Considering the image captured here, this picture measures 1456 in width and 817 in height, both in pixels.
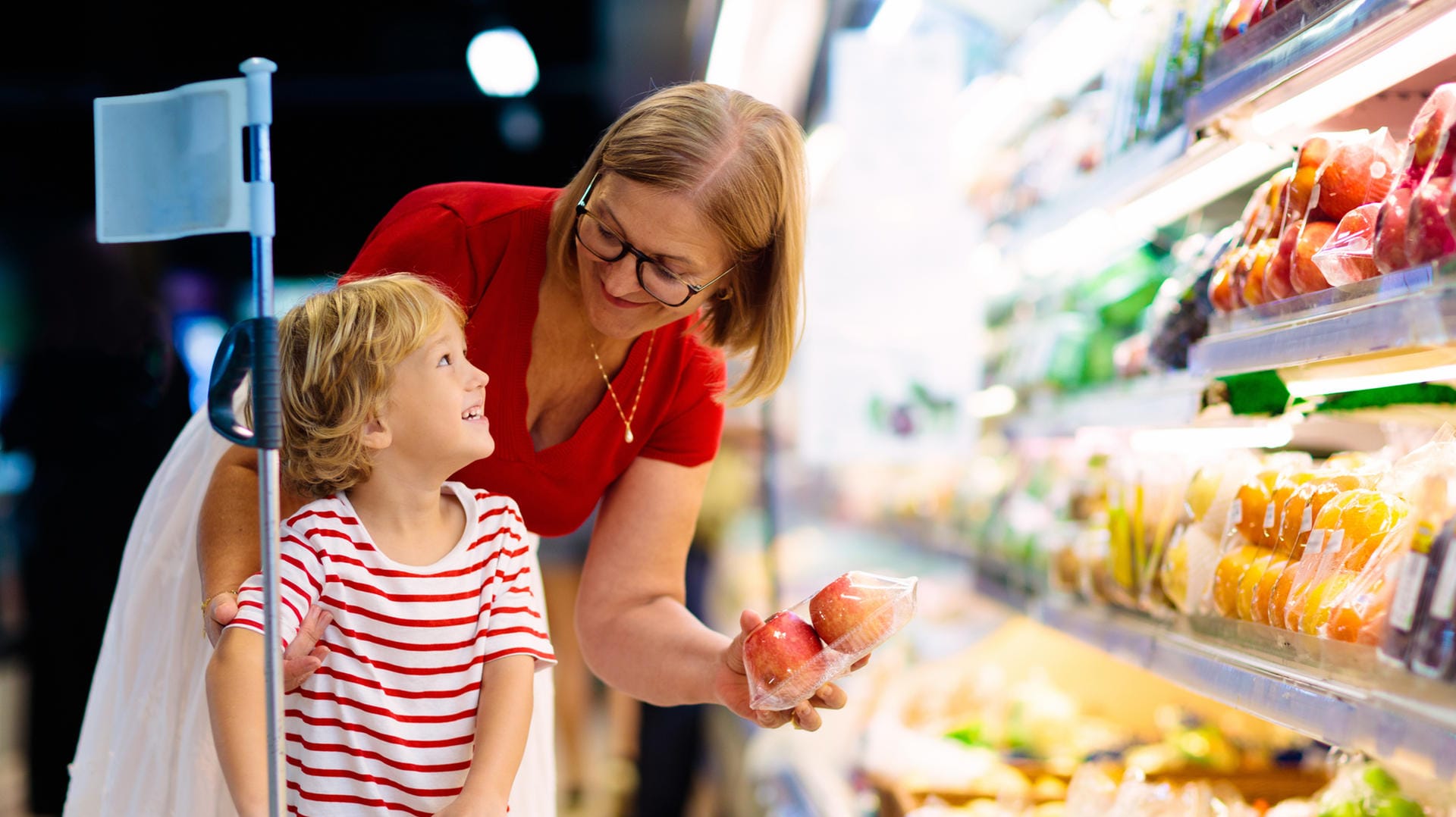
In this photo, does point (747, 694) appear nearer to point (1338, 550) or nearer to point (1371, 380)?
point (1338, 550)

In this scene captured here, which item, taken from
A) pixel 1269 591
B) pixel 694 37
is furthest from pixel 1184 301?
pixel 694 37

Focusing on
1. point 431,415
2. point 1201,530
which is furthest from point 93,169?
point 1201,530

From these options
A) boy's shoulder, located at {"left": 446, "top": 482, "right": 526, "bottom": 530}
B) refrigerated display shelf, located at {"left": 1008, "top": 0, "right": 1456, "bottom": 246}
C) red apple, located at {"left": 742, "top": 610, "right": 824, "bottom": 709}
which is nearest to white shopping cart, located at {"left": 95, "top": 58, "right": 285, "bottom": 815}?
boy's shoulder, located at {"left": 446, "top": 482, "right": 526, "bottom": 530}

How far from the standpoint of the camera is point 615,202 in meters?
1.47

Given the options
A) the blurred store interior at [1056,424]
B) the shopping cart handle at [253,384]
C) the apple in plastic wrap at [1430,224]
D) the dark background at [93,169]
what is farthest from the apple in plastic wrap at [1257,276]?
the dark background at [93,169]

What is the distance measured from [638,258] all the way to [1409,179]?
845mm

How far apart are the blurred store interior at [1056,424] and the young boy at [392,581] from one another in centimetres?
87

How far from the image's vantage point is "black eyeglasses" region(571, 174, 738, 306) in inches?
57.6

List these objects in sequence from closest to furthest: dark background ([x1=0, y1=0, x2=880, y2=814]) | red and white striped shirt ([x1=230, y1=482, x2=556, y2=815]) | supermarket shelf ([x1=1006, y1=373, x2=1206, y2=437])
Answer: red and white striped shirt ([x1=230, y1=482, x2=556, y2=815])
supermarket shelf ([x1=1006, y1=373, x2=1206, y2=437])
dark background ([x1=0, y1=0, x2=880, y2=814])

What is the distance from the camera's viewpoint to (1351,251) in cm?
129

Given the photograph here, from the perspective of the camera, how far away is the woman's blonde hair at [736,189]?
147cm

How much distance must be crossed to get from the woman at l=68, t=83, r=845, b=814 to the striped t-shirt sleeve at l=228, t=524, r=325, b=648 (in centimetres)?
5


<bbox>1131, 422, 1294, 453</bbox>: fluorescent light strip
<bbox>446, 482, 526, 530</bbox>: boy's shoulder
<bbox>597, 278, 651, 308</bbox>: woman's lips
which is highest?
<bbox>597, 278, 651, 308</bbox>: woman's lips

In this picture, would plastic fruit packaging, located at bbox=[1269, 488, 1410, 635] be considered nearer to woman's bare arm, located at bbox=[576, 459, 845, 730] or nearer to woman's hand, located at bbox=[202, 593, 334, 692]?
woman's bare arm, located at bbox=[576, 459, 845, 730]
